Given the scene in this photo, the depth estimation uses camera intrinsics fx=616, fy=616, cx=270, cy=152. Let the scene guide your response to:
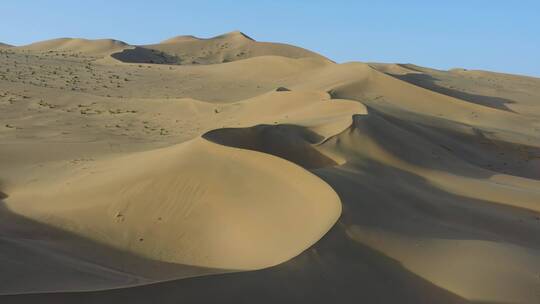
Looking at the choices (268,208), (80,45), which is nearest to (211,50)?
(80,45)

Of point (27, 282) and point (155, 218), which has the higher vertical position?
point (27, 282)

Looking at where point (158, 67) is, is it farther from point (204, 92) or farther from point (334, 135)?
Answer: point (334, 135)

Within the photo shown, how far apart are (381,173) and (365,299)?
13.1ft

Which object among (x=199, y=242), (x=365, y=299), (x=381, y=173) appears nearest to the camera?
(x=365, y=299)

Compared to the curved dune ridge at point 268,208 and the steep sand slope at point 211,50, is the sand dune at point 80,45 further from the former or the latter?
the curved dune ridge at point 268,208

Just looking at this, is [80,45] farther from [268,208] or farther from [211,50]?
[268,208]

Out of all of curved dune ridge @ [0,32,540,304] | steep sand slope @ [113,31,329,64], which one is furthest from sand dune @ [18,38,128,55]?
curved dune ridge @ [0,32,540,304]

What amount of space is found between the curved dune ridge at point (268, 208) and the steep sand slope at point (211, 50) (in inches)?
926

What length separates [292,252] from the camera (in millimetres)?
4852

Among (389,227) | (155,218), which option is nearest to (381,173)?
(389,227)

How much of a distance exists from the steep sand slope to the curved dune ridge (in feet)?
77.1

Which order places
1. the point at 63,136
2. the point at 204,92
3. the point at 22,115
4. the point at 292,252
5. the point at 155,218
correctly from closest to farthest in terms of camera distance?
the point at 292,252
the point at 155,218
the point at 63,136
the point at 22,115
the point at 204,92

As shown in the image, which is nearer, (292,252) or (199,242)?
(292,252)

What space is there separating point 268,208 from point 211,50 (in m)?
36.7
